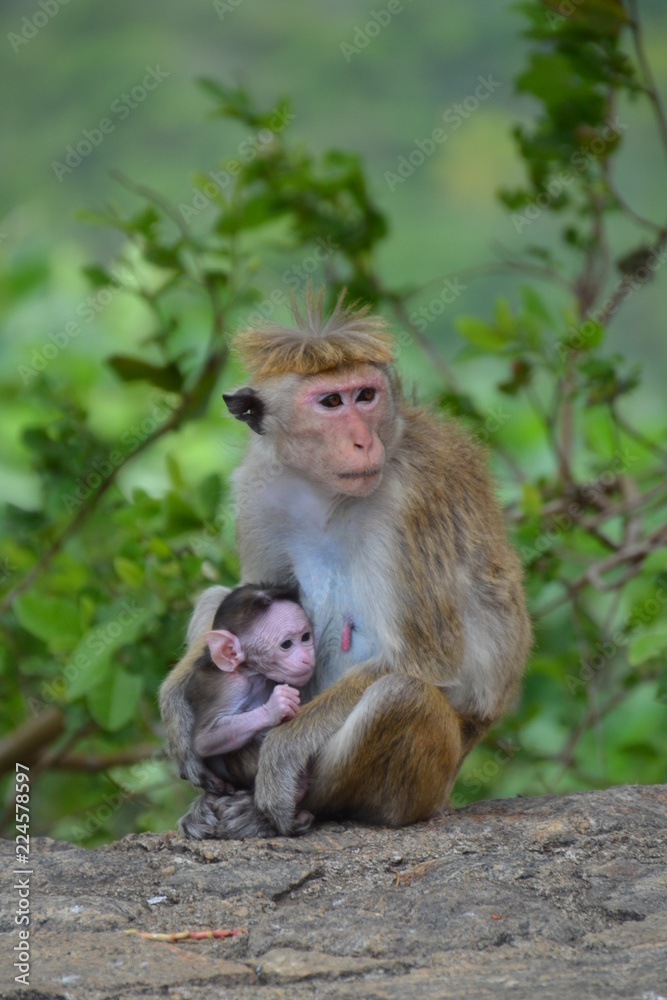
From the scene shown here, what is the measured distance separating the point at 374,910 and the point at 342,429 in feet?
5.37

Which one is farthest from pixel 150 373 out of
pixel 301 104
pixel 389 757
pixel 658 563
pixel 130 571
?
pixel 301 104

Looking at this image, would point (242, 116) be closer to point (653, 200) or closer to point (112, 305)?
point (112, 305)

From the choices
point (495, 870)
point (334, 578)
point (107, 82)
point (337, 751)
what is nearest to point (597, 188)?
point (334, 578)

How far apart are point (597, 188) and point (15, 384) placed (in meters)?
3.62

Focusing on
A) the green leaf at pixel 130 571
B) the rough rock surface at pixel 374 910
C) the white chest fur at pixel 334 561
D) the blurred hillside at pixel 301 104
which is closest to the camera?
→ the rough rock surface at pixel 374 910

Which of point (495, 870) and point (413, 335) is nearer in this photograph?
point (495, 870)

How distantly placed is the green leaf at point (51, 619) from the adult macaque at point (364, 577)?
58cm

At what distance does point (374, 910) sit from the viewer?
3.40 meters

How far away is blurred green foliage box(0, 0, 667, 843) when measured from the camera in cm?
530

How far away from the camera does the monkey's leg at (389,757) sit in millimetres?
4074

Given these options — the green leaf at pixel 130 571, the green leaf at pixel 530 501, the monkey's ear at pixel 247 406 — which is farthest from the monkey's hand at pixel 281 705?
the green leaf at pixel 530 501

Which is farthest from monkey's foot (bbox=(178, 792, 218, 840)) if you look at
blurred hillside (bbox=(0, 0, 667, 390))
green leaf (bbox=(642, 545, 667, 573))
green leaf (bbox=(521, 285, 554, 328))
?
blurred hillside (bbox=(0, 0, 667, 390))

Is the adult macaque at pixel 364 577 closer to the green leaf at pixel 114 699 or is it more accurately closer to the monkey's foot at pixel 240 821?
the monkey's foot at pixel 240 821

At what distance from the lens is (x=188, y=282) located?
19.2 ft
